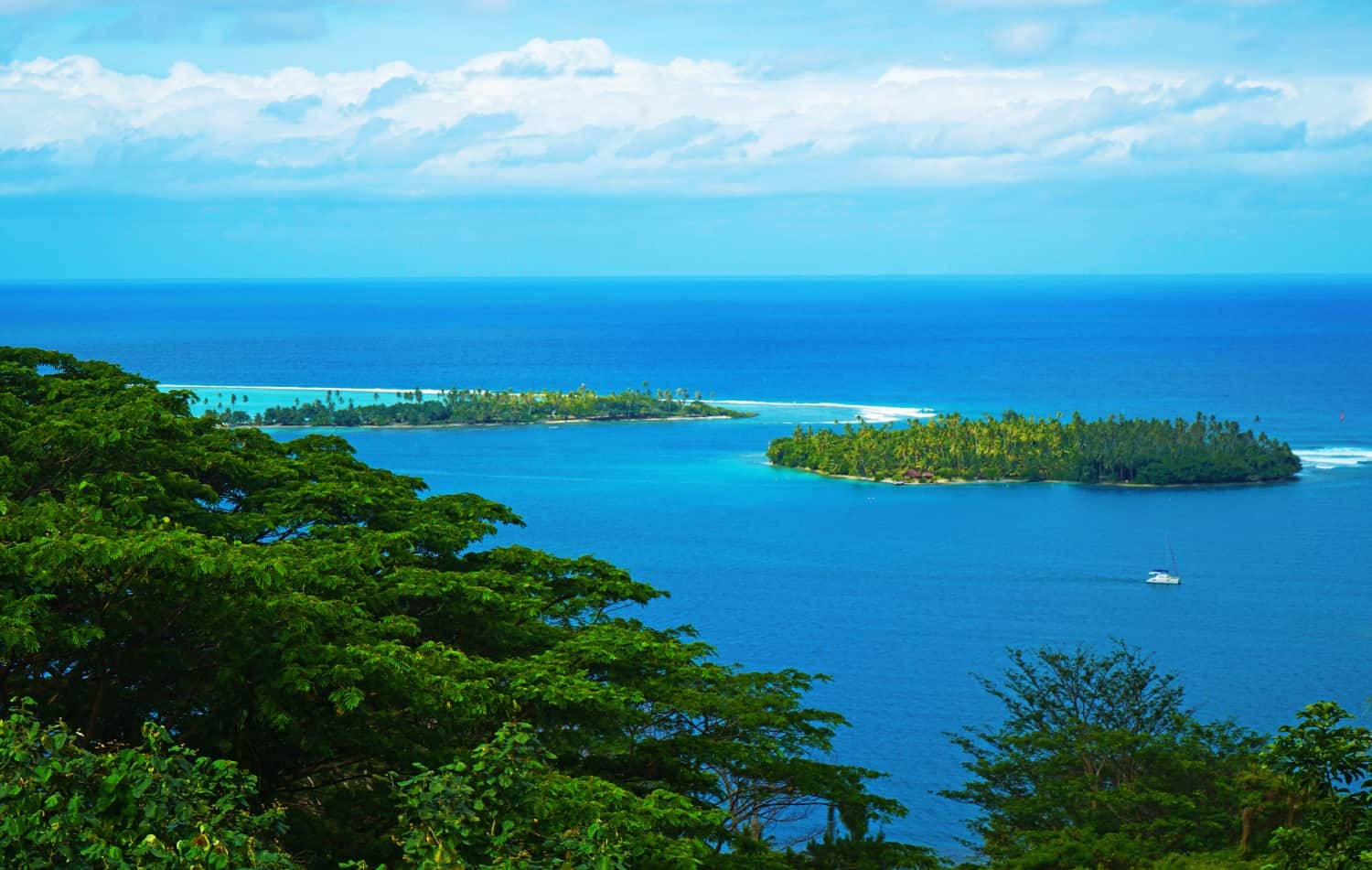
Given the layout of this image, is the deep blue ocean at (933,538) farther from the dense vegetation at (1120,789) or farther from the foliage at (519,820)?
the foliage at (519,820)

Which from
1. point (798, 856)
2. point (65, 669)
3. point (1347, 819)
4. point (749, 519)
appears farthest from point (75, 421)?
point (749, 519)

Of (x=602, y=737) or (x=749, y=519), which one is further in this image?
(x=749, y=519)

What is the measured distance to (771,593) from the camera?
1989 inches

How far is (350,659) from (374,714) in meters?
0.87

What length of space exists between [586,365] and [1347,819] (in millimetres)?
138332

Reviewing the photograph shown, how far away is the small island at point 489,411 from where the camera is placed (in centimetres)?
9812

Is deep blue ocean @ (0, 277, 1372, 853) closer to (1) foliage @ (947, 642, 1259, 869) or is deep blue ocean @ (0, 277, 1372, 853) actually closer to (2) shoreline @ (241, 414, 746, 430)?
(2) shoreline @ (241, 414, 746, 430)

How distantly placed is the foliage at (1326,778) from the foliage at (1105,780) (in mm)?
9167

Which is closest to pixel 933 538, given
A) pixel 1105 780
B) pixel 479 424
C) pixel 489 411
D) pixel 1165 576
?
pixel 1165 576

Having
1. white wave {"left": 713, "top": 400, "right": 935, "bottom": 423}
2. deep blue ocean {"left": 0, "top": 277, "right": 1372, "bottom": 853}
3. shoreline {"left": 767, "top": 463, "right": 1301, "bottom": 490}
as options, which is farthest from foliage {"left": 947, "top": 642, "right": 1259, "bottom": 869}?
white wave {"left": 713, "top": 400, "right": 935, "bottom": 423}

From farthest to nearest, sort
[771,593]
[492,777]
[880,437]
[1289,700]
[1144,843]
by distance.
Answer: [880,437]
[771,593]
[1289,700]
[1144,843]
[492,777]

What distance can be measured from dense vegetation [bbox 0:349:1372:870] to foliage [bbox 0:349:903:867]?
39 mm

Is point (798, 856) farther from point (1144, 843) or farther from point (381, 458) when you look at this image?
point (381, 458)

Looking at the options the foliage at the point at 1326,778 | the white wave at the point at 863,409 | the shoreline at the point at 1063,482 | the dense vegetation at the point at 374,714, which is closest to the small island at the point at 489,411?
the white wave at the point at 863,409
